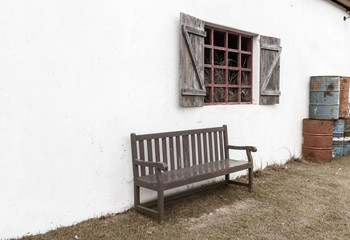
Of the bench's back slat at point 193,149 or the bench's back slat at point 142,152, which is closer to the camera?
the bench's back slat at point 142,152

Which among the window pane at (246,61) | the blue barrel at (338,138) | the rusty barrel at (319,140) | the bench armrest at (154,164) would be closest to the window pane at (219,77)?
the window pane at (246,61)

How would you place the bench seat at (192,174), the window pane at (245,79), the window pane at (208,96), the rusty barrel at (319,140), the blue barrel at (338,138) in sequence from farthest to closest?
the blue barrel at (338,138) < the rusty barrel at (319,140) < the window pane at (245,79) < the window pane at (208,96) < the bench seat at (192,174)

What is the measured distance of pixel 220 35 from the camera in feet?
17.9

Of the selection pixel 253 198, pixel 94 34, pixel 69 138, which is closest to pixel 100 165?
pixel 69 138

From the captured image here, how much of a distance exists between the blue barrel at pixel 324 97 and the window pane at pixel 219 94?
2.45 metres

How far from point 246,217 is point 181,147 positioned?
3.74 feet

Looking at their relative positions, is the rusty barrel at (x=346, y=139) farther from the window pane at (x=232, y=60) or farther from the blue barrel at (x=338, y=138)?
the window pane at (x=232, y=60)

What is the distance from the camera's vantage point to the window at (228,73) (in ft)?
15.4

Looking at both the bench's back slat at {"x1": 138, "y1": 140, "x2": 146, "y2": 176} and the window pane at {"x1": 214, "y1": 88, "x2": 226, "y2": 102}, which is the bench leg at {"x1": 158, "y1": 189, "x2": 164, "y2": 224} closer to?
the bench's back slat at {"x1": 138, "y1": 140, "x2": 146, "y2": 176}

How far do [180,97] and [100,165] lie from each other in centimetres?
133

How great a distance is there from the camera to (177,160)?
3.76m

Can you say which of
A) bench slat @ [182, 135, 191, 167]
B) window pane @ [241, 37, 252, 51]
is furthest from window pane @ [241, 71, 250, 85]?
bench slat @ [182, 135, 191, 167]

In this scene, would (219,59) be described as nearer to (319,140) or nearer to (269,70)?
(269,70)

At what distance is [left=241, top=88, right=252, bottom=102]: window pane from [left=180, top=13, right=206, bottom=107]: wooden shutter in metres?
1.38
